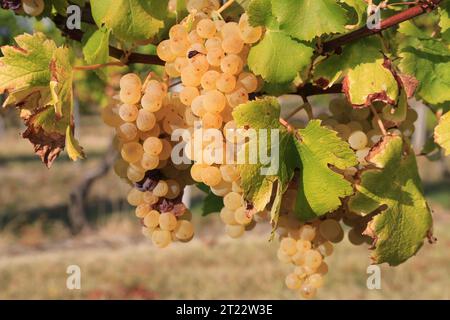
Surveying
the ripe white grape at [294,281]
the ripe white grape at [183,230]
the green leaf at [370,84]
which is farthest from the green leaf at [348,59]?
the ripe white grape at [294,281]

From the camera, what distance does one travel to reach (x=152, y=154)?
1340 mm

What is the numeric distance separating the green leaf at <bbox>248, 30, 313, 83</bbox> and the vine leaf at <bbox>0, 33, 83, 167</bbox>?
1.11 ft

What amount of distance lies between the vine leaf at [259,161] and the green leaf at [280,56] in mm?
74

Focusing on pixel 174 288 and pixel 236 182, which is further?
pixel 174 288

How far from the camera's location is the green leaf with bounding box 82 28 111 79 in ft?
4.18

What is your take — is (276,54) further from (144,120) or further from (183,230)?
(183,230)

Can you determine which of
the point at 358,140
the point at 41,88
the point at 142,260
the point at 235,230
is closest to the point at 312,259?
the point at 235,230

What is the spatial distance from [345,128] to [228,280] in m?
4.80

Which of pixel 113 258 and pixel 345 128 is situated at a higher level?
pixel 345 128

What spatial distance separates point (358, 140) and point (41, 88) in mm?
658

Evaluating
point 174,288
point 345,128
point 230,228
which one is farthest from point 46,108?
point 174,288

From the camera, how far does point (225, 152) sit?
4.08ft

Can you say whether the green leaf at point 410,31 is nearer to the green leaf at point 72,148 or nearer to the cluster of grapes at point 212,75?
the cluster of grapes at point 212,75
